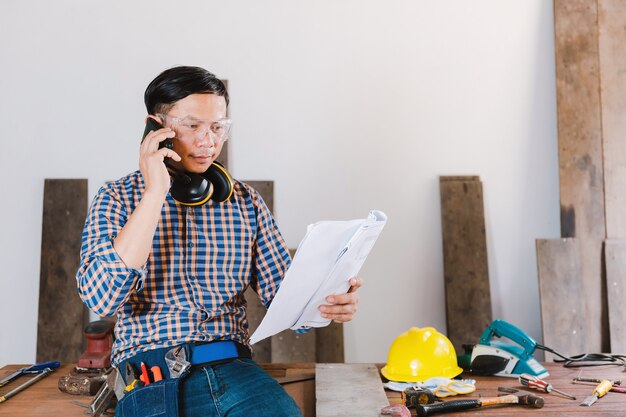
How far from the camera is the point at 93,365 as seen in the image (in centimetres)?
228

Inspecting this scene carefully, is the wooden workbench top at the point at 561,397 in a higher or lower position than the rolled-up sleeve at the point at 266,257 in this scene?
lower

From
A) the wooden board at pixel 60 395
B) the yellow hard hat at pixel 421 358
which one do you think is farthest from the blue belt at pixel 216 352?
the yellow hard hat at pixel 421 358

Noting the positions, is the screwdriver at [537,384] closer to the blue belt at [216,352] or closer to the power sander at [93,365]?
the blue belt at [216,352]

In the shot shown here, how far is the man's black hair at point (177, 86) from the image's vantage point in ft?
6.07

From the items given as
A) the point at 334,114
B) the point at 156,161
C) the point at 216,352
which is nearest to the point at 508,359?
the point at 216,352

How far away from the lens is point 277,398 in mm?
1752

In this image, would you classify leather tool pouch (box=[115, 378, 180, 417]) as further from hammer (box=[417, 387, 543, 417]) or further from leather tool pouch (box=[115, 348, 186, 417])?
hammer (box=[417, 387, 543, 417])

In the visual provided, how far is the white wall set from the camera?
3.00 m

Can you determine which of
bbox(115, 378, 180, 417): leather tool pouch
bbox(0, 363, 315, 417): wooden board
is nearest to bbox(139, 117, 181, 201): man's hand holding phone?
bbox(115, 378, 180, 417): leather tool pouch

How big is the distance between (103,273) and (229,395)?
1.58ft

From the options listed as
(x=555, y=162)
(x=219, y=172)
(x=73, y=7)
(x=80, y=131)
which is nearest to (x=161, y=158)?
(x=219, y=172)

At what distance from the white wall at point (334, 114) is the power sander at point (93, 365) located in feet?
2.93

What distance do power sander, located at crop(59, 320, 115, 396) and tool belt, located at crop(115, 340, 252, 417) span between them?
0.47 metres

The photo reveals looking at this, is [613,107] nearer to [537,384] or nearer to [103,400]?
[537,384]
